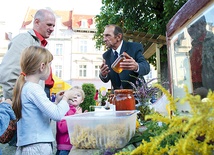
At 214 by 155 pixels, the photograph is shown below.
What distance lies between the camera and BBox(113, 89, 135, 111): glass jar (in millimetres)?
1523

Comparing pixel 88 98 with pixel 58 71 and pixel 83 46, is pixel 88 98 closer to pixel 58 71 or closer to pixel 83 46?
pixel 58 71

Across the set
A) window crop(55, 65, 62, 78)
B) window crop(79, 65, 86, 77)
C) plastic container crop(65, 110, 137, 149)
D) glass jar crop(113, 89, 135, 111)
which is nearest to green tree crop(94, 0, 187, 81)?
glass jar crop(113, 89, 135, 111)

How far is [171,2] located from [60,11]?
2891 cm

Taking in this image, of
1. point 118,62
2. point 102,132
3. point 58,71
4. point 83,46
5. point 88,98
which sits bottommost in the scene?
point 102,132

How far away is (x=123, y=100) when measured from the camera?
153 centimetres

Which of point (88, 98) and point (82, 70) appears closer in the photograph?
point (88, 98)

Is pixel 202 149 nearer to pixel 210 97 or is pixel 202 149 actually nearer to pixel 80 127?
pixel 210 97

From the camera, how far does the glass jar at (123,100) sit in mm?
1523

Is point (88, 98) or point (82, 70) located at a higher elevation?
point (82, 70)

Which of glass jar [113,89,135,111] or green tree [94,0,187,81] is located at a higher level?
green tree [94,0,187,81]

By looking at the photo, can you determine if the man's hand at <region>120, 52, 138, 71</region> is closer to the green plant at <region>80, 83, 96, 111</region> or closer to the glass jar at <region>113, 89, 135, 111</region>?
the glass jar at <region>113, 89, 135, 111</region>

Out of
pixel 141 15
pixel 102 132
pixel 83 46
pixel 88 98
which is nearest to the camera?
pixel 102 132

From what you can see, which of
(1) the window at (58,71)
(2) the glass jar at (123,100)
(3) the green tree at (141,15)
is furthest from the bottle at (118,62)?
A: (1) the window at (58,71)

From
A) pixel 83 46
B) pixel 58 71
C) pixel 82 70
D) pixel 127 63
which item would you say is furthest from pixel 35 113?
pixel 83 46
